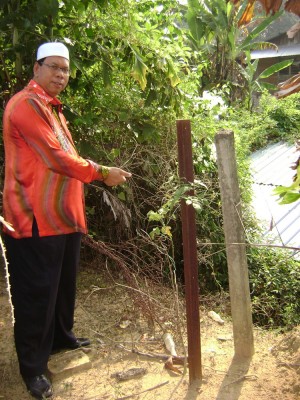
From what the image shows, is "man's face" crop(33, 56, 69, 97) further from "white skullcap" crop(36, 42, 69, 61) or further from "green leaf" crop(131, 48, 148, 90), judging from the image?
"green leaf" crop(131, 48, 148, 90)

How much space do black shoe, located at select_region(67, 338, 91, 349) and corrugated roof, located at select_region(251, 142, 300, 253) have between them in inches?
58.4

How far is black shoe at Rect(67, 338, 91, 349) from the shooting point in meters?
3.04

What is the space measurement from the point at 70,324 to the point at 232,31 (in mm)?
9645

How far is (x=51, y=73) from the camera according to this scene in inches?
100

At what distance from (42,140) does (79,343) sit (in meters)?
1.36

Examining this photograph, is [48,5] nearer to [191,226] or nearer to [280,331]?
[191,226]

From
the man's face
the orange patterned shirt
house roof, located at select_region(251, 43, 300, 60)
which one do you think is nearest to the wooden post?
the orange patterned shirt

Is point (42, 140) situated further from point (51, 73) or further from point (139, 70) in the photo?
point (139, 70)

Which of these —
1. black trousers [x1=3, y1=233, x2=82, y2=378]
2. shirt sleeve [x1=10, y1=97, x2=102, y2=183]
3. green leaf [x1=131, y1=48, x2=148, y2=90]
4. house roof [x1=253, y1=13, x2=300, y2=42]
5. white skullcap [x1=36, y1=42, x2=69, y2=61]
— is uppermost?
house roof [x1=253, y1=13, x2=300, y2=42]

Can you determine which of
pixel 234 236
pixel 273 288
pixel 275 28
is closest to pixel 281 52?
pixel 275 28

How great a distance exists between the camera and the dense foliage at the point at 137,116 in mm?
3436

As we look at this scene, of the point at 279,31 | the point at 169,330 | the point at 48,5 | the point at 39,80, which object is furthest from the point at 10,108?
the point at 279,31

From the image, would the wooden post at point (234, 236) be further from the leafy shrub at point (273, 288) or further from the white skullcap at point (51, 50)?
the leafy shrub at point (273, 288)

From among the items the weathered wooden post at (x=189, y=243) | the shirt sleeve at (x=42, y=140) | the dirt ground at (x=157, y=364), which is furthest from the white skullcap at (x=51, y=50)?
the dirt ground at (x=157, y=364)
